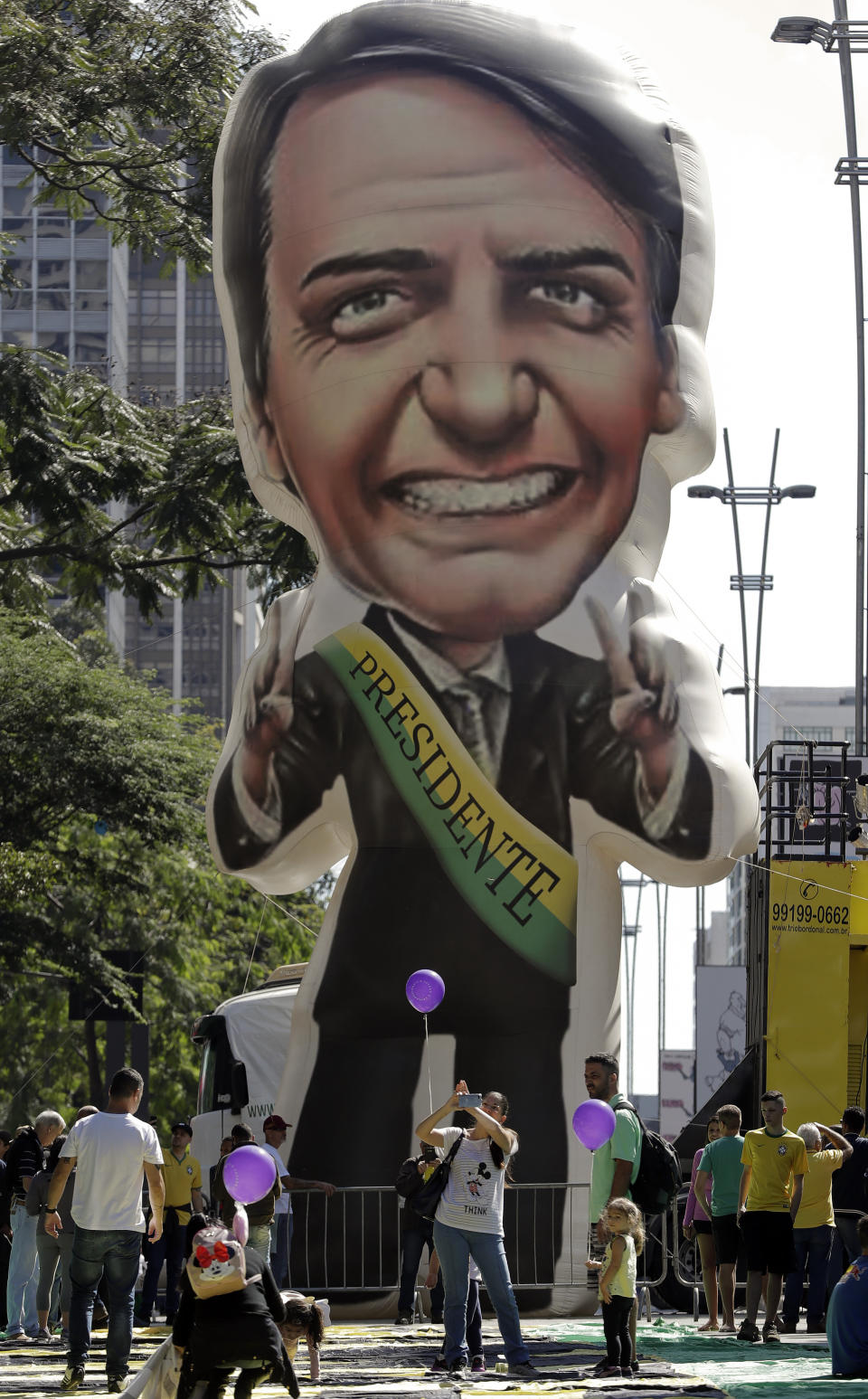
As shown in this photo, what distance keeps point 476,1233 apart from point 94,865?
19496 millimetres

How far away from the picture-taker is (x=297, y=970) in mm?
26484

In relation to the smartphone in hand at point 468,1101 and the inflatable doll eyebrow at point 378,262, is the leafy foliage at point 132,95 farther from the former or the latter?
the smartphone in hand at point 468,1101

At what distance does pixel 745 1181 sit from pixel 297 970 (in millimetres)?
12325

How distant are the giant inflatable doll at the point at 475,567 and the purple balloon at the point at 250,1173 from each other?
276 inches

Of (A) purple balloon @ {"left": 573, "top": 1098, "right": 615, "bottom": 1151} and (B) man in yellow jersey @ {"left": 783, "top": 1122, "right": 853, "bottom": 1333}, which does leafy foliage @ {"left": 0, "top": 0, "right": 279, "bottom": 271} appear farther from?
(A) purple balloon @ {"left": 573, "top": 1098, "right": 615, "bottom": 1151}

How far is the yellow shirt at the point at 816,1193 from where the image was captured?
15203 millimetres

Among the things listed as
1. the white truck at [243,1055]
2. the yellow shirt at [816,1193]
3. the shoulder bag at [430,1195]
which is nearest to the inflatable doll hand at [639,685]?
the yellow shirt at [816,1193]

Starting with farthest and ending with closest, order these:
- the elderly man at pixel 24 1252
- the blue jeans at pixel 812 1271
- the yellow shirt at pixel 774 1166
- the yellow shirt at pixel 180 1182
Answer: the yellow shirt at pixel 180 1182 < the elderly man at pixel 24 1252 < the blue jeans at pixel 812 1271 < the yellow shirt at pixel 774 1166

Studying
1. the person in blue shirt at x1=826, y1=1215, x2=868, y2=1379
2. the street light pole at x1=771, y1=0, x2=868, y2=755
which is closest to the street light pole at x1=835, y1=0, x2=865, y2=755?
the street light pole at x1=771, y1=0, x2=868, y2=755

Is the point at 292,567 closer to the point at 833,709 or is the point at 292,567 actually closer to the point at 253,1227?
the point at 253,1227

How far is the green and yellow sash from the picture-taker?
58.5ft

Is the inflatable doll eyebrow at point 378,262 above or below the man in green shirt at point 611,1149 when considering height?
above

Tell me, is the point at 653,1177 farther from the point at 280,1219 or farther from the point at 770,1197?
the point at 280,1219

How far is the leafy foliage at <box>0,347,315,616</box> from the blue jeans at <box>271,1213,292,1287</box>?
9.51 meters
